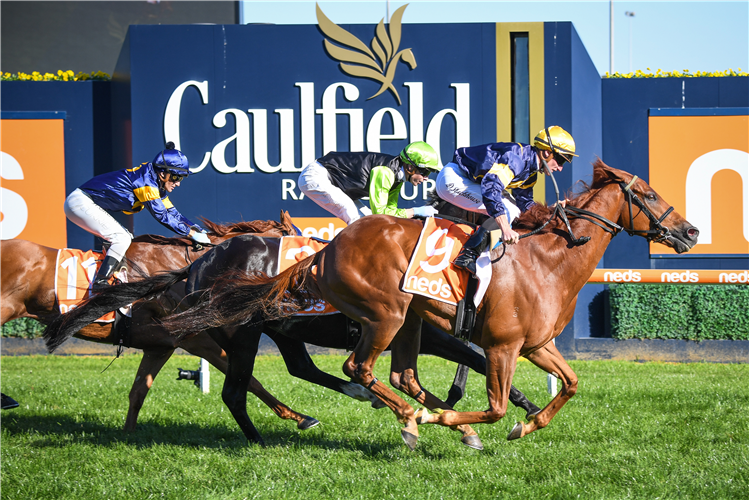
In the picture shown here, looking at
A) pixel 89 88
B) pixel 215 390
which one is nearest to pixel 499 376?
pixel 215 390

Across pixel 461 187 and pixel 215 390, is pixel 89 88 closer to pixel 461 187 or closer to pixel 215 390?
pixel 215 390

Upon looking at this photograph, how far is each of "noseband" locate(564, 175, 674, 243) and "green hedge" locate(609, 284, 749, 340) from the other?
17.1 feet

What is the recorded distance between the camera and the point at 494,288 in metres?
4.09

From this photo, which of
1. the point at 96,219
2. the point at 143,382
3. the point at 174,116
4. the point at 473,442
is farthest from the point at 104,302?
the point at 174,116

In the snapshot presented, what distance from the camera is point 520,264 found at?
13.7 feet

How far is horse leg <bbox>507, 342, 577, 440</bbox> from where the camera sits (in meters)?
4.23

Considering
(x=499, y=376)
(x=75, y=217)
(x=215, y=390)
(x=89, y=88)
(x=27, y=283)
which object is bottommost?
(x=215, y=390)

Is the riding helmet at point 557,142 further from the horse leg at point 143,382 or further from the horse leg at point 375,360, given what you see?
the horse leg at point 143,382

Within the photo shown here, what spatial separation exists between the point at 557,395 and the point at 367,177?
2.15 meters

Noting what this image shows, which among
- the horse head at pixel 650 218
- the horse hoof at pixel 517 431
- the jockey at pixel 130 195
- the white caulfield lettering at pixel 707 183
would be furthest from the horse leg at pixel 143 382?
the white caulfield lettering at pixel 707 183

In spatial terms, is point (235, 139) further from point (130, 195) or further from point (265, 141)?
point (130, 195)

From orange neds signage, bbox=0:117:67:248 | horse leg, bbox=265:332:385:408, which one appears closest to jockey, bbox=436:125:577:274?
horse leg, bbox=265:332:385:408

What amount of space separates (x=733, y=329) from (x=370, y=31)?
6285 millimetres

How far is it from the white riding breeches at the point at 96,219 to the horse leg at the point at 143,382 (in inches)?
32.3
